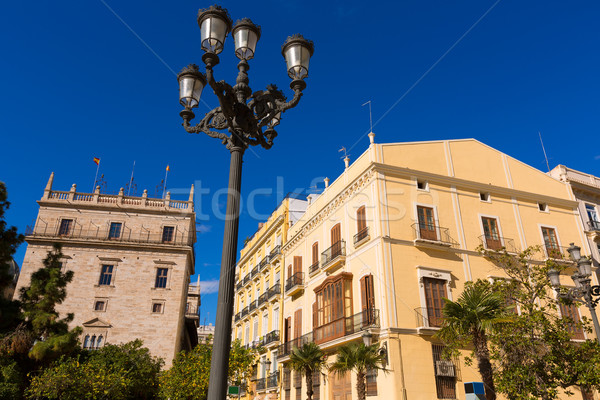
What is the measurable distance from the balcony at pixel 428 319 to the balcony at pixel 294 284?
28.4 ft

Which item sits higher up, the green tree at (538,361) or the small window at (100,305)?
the small window at (100,305)

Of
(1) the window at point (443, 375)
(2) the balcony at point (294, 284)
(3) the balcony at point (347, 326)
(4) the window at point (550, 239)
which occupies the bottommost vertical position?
(1) the window at point (443, 375)

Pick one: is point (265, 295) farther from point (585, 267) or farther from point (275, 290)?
point (585, 267)

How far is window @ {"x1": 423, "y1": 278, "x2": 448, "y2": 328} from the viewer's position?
17781mm

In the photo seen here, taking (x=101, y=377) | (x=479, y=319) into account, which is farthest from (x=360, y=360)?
(x=101, y=377)

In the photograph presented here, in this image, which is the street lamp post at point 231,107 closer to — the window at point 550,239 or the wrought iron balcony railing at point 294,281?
the wrought iron balcony railing at point 294,281

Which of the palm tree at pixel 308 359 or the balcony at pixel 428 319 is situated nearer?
the balcony at pixel 428 319

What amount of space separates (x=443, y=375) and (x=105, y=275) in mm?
28147

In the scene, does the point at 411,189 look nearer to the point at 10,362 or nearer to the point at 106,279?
the point at 10,362

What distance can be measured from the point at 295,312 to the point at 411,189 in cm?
1038

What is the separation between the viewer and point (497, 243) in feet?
68.3

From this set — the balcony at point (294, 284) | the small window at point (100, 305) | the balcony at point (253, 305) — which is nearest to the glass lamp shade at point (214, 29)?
the balcony at point (294, 284)

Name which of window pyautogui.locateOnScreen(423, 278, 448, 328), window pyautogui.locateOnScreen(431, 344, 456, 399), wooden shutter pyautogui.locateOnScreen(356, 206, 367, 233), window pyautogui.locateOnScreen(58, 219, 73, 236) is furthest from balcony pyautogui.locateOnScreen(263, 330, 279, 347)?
window pyautogui.locateOnScreen(58, 219, 73, 236)

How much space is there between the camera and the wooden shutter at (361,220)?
20203mm
